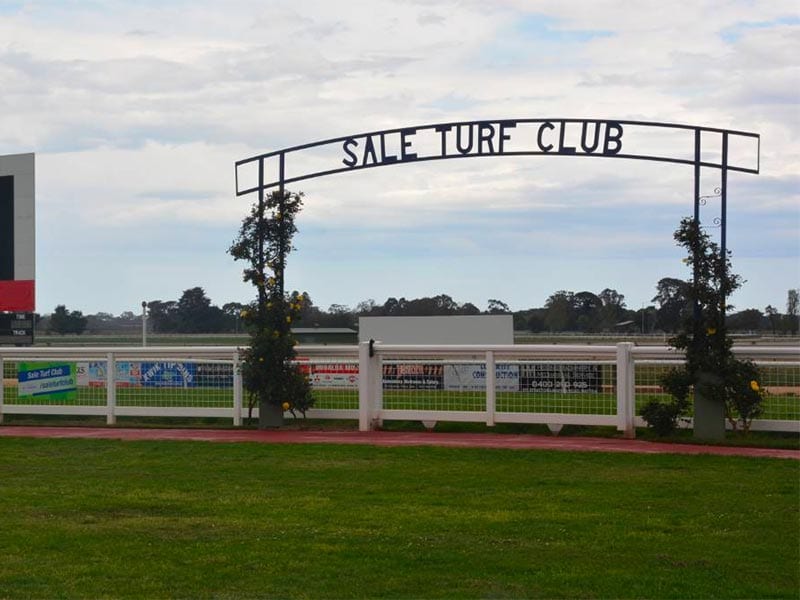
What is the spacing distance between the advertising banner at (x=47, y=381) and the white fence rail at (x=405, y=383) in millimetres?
17

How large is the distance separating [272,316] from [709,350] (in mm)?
6702

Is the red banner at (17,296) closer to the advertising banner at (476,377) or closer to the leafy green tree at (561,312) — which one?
the advertising banner at (476,377)

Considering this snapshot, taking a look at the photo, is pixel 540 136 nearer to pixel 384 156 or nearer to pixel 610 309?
pixel 384 156

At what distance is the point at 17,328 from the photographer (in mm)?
28172

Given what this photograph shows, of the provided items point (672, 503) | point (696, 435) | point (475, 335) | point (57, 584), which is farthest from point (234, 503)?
point (475, 335)

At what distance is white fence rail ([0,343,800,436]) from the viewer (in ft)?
53.9

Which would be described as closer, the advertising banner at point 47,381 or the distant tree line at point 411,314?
the advertising banner at point 47,381

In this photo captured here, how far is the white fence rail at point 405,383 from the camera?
1644 cm

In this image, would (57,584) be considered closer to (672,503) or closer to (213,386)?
(672,503)

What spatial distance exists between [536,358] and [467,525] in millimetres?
8224

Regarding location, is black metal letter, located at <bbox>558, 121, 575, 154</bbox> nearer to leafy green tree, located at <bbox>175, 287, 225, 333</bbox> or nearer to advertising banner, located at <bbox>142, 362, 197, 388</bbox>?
advertising banner, located at <bbox>142, 362, 197, 388</bbox>

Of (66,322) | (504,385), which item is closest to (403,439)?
(504,385)

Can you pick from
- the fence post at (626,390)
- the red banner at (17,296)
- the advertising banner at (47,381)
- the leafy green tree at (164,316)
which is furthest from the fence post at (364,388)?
the leafy green tree at (164,316)

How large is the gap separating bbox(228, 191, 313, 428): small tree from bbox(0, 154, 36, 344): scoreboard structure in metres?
10.8
